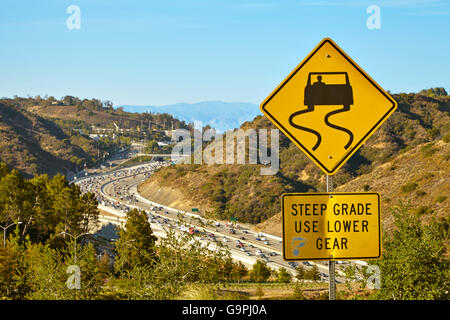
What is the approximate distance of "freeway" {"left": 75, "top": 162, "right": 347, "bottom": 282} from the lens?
15.5 metres

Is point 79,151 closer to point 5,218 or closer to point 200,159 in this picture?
point 200,159

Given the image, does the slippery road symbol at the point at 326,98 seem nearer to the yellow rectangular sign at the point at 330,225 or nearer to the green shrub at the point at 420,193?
the yellow rectangular sign at the point at 330,225

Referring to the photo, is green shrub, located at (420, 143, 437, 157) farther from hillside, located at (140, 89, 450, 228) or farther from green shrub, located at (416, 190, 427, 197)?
green shrub, located at (416, 190, 427, 197)

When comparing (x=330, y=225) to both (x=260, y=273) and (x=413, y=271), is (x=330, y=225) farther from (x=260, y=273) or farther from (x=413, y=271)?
(x=260, y=273)

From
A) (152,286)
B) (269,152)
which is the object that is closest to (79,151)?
(269,152)

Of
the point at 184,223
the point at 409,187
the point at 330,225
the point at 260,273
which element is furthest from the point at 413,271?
the point at 409,187

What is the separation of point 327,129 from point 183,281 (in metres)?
6.98

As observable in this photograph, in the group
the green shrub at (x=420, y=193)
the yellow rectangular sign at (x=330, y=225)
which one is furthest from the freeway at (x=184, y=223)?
the green shrub at (x=420, y=193)

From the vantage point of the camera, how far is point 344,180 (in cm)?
9756

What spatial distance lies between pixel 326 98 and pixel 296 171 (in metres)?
99.7

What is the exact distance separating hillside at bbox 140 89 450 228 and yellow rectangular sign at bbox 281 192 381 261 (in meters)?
73.6

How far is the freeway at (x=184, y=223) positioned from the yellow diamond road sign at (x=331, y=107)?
655 centimetres

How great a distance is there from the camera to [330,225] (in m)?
4.86

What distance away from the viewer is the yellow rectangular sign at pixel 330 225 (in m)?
4.85
